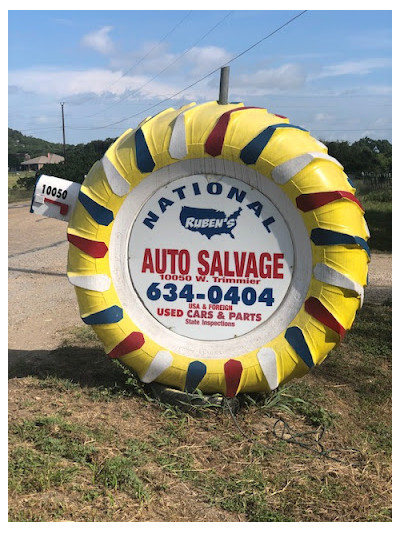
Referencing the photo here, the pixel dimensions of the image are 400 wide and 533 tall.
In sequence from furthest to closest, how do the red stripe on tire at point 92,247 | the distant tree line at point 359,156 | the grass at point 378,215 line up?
the distant tree line at point 359,156 < the grass at point 378,215 < the red stripe on tire at point 92,247

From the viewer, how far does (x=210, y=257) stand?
4078 mm

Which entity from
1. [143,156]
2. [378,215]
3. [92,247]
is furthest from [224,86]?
[378,215]

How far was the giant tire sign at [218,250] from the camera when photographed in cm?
386

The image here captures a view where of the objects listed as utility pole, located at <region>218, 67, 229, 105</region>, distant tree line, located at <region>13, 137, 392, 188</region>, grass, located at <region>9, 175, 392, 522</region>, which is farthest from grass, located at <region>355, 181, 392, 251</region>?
utility pole, located at <region>218, 67, 229, 105</region>

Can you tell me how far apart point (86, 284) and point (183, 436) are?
1.22 m

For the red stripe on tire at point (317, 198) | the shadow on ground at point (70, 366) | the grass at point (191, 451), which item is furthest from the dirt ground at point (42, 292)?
the red stripe on tire at point (317, 198)

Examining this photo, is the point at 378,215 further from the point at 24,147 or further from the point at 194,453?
the point at 24,147

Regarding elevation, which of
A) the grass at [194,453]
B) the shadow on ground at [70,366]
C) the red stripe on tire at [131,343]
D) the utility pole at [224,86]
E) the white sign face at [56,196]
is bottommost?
the grass at [194,453]

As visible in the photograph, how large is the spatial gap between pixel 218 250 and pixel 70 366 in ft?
6.18

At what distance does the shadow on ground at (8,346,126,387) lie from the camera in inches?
187

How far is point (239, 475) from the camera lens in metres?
3.46

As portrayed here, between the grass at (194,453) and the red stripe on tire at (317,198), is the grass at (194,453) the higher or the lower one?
the lower one

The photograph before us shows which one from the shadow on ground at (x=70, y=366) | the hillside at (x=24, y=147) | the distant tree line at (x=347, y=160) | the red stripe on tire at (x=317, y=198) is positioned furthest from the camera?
the hillside at (x=24, y=147)

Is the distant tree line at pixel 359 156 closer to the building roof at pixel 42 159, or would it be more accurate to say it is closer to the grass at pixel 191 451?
the grass at pixel 191 451
